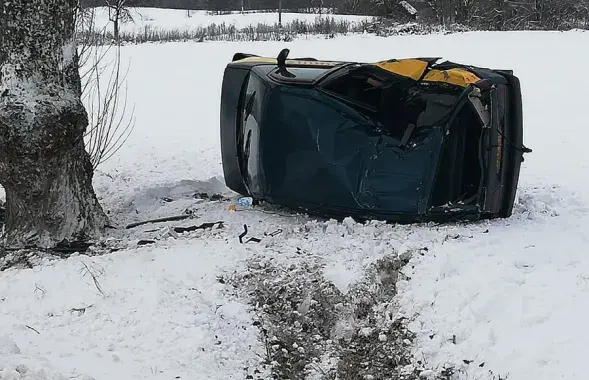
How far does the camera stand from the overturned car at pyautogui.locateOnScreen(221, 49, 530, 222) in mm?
4750

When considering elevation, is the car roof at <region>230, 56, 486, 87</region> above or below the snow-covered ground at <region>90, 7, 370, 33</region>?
below

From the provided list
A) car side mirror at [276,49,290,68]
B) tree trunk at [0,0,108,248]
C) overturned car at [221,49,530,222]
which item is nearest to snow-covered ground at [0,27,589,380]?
overturned car at [221,49,530,222]

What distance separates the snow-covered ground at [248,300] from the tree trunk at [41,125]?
0.53 meters

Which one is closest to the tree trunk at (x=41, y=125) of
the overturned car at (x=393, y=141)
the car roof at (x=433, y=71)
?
the overturned car at (x=393, y=141)

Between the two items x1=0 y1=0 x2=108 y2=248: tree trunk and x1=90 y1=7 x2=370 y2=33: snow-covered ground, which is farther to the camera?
x1=90 y1=7 x2=370 y2=33: snow-covered ground

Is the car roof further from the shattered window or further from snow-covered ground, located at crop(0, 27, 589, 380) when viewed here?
snow-covered ground, located at crop(0, 27, 589, 380)

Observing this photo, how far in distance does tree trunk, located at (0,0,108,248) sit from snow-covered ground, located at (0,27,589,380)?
535 mm

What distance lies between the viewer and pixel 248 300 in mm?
4000

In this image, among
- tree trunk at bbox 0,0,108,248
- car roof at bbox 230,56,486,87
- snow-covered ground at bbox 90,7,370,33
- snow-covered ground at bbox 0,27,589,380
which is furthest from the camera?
snow-covered ground at bbox 90,7,370,33

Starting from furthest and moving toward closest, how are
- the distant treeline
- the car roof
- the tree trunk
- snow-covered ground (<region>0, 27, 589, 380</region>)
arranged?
the distant treeline < the car roof < the tree trunk < snow-covered ground (<region>0, 27, 589, 380</region>)

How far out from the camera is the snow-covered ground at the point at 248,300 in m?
3.22

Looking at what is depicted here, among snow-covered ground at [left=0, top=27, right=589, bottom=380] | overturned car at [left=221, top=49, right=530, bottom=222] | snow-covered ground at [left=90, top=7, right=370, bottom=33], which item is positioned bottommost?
snow-covered ground at [left=0, top=27, right=589, bottom=380]

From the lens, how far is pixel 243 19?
4056 cm

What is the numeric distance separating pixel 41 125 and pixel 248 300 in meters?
1.85
